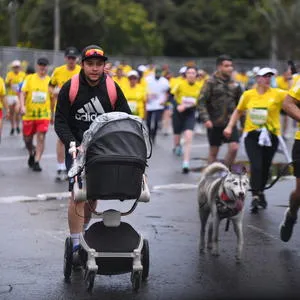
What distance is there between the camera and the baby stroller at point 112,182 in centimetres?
678

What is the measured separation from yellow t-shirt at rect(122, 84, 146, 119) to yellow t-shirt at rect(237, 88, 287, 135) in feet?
27.6

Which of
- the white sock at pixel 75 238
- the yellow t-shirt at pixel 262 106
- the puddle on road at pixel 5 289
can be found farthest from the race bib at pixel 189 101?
the puddle on road at pixel 5 289

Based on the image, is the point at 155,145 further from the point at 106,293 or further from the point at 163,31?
the point at 163,31

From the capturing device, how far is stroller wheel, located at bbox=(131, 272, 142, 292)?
6871 mm

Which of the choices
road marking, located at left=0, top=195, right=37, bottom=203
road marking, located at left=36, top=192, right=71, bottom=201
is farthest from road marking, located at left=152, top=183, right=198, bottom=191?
road marking, located at left=0, top=195, right=37, bottom=203

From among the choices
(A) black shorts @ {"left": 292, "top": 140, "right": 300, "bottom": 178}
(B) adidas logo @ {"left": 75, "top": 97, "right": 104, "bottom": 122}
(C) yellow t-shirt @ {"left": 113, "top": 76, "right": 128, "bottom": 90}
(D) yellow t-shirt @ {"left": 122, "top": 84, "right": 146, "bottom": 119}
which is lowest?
(D) yellow t-shirt @ {"left": 122, "top": 84, "right": 146, "bottom": 119}

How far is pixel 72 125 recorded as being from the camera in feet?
25.5

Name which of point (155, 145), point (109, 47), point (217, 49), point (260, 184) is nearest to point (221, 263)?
point (260, 184)

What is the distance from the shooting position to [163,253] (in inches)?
339

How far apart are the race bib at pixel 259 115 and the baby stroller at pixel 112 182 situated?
425 centimetres

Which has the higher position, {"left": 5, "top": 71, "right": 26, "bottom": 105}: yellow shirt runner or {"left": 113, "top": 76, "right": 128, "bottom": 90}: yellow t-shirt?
{"left": 113, "top": 76, "right": 128, "bottom": 90}: yellow t-shirt

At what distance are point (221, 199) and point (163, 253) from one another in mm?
746

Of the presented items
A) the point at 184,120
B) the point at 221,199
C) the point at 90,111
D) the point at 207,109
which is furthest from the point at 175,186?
the point at 90,111

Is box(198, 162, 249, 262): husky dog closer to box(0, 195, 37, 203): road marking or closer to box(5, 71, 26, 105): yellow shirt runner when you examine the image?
box(0, 195, 37, 203): road marking
